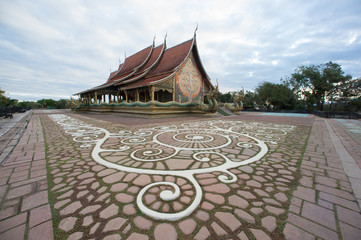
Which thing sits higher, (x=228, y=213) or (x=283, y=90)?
(x=283, y=90)

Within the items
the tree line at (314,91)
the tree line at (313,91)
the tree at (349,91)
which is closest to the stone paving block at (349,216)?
the tree line at (313,91)

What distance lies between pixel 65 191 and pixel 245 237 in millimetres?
1712

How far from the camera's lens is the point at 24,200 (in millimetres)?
1326

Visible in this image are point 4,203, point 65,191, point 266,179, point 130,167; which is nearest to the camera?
point 4,203

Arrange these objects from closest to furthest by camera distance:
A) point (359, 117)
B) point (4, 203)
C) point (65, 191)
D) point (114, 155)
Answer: point (4, 203), point (65, 191), point (114, 155), point (359, 117)

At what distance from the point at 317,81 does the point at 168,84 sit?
28897mm

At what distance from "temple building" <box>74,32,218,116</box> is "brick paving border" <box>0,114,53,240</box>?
796cm

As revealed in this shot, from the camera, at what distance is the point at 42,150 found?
2.69m

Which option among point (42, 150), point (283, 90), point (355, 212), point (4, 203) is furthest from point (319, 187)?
point (283, 90)

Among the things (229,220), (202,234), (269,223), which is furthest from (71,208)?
(269,223)

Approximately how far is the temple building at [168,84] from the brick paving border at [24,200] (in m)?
7.96

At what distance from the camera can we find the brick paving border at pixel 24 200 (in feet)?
3.31

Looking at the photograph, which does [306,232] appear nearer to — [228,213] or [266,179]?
[228,213]

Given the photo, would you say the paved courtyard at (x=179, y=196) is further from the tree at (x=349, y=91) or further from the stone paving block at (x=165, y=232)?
the tree at (x=349, y=91)
